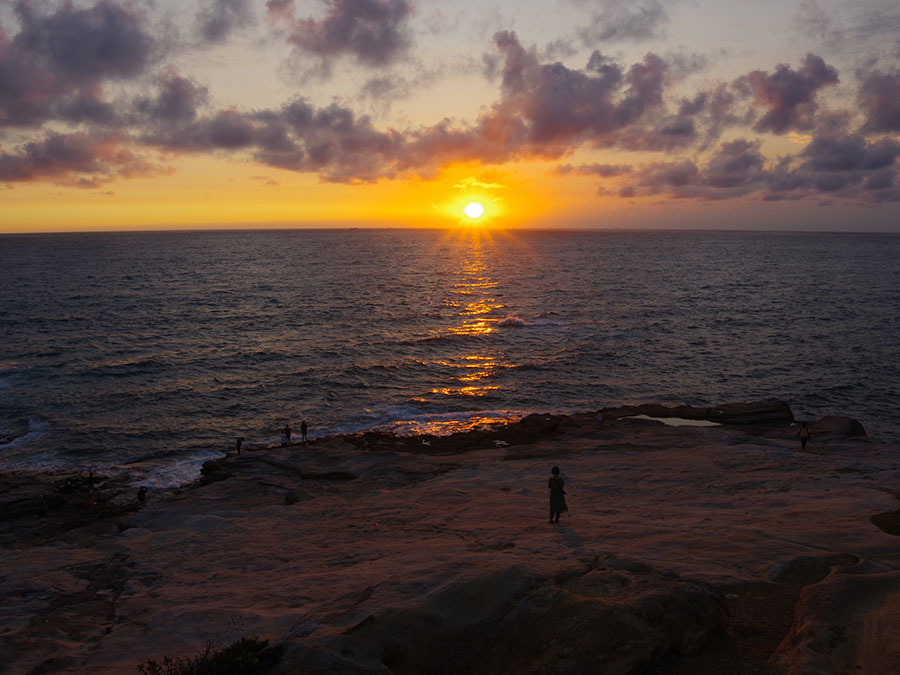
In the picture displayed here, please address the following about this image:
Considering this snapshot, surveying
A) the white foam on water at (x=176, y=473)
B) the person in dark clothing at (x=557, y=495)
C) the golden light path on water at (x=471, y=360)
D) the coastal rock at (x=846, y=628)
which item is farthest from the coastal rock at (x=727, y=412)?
the white foam on water at (x=176, y=473)

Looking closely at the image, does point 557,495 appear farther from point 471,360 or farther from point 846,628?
point 471,360

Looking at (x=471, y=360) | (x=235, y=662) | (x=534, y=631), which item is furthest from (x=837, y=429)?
(x=235, y=662)

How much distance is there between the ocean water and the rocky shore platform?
28.8 ft

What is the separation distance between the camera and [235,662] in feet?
34.4

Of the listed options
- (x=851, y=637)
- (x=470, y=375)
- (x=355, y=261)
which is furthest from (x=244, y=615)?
(x=355, y=261)

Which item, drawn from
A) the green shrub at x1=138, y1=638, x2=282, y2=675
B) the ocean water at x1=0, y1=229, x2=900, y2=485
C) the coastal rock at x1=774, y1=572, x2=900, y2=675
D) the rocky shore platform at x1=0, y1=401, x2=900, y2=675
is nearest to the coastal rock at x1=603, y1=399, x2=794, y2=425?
the rocky shore platform at x1=0, y1=401, x2=900, y2=675

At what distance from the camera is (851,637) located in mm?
11117

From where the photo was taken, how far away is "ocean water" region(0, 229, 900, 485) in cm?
4106

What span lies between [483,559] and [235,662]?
6676 millimetres

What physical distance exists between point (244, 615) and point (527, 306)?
8042cm

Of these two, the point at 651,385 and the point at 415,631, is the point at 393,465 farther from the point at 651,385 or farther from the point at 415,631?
the point at 651,385

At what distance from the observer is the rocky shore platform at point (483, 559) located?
11.0m

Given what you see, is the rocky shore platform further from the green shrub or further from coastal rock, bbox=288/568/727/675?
the green shrub

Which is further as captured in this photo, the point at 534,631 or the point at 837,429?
the point at 837,429
